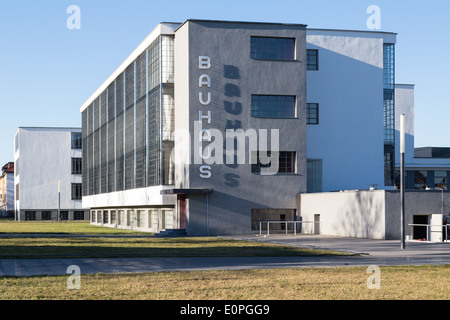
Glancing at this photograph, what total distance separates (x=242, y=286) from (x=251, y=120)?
32775 mm

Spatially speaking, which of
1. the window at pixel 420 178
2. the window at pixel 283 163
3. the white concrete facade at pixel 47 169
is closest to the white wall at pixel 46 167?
the white concrete facade at pixel 47 169

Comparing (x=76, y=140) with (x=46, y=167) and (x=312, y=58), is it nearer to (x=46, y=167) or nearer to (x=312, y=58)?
(x=46, y=167)

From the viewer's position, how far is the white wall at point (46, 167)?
112125mm

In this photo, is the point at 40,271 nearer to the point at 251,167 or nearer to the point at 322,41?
the point at 251,167

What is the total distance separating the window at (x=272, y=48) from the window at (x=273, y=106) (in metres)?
2.92

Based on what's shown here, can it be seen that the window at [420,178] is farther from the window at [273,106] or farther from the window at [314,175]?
the window at [273,106]

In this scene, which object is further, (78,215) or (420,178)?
(78,215)

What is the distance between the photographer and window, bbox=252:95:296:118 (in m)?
47.8

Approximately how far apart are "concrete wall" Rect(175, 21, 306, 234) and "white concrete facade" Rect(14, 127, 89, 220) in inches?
2662

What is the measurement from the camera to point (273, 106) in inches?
1898

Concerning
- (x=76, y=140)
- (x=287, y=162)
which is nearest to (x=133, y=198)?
(x=287, y=162)

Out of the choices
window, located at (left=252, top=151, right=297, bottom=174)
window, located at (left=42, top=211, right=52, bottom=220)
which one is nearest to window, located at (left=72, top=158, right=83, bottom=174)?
window, located at (left=42, top=211, right=52, bottom=220)

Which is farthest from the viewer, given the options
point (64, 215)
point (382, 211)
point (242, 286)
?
point (64, 215)

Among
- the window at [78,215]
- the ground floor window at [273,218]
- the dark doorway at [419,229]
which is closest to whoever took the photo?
the dark doorway at [419,229]
